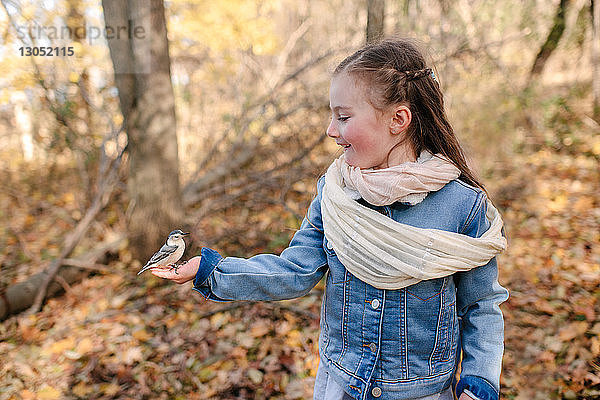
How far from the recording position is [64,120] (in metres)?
5.32

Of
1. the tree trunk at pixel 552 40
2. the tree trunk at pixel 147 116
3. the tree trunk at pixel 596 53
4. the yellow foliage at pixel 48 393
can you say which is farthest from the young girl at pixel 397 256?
the tree trunk at pixel 552 40

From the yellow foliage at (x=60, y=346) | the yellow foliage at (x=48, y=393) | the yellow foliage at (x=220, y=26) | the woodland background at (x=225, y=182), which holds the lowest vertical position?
the yellow foliage at (x=48, y=393)

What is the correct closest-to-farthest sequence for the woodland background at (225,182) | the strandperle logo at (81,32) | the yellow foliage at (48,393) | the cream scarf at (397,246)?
the cream scarf at (397,246) < the yellow foliage at (48,393) < the woodland background at (225,182) < the strandperle logo at (81,32)

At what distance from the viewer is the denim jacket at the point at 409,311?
147cm

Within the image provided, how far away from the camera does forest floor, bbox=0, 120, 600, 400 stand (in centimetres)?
314

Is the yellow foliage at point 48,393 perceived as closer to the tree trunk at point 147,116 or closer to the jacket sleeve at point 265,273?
the tree trunk at point 147,116

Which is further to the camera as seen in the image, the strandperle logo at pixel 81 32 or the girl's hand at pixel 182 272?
the strandperle logo at pixel 81 32

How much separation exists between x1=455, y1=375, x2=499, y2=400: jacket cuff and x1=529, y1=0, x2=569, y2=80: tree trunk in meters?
7.06

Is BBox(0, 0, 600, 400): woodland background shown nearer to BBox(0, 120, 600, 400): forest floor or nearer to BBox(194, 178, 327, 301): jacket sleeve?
BBox(0, 120, 600, 400): forest floor

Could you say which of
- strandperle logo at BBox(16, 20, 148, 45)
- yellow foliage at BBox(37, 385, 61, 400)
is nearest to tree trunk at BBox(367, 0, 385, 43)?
strandperle logo at BBox(16, 20, 148, 45)

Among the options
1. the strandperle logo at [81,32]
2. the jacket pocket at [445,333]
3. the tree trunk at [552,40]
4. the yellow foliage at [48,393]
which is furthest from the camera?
the tree trunk at [552,40]

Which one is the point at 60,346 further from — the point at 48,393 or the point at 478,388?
the point at 478,388

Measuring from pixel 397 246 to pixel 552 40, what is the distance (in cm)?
722

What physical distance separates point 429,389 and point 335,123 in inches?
37.6
